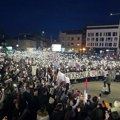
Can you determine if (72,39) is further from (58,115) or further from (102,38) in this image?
(58,115)

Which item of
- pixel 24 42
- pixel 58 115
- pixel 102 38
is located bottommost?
pixel 58 115

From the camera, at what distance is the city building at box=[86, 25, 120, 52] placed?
8044 cm

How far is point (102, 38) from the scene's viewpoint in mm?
83500

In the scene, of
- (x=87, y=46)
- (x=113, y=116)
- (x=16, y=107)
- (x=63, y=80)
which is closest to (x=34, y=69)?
(x=63, y=80)

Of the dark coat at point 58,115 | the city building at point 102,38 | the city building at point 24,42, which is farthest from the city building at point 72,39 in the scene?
the dark coat at point 58,115

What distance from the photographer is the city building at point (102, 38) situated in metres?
80.4

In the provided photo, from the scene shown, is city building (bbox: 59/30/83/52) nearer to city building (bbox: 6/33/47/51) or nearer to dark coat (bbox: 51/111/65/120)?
city building (bbox: 6/33/47/51)

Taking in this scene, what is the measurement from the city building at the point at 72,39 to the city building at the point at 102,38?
15.3ft

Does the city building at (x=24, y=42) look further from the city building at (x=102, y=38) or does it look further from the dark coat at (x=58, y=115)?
the dark coat at (x=58, y=115)

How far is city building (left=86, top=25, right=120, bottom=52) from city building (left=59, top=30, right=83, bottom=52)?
4658 mm

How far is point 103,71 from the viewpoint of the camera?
25.7 m

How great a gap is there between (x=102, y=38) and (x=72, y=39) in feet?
44.5

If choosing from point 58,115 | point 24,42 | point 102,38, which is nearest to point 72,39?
point 102,38

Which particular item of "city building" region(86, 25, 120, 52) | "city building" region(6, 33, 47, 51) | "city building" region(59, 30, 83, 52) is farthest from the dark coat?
"city building" region(6, 33, 47, 51)
